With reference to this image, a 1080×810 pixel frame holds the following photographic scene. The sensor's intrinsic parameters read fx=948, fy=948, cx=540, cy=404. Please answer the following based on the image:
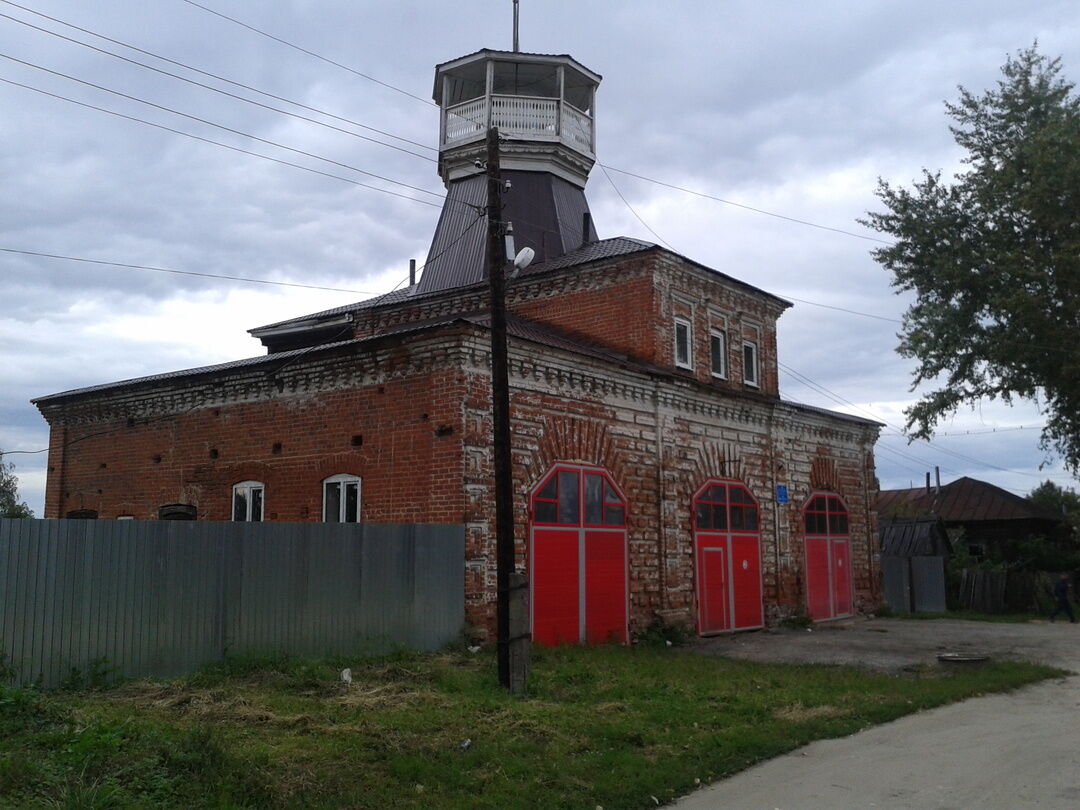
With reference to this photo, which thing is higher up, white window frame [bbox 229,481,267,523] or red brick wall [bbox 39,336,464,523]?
red brick wall [bbox 39,336,464,523]

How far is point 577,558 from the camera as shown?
16984 millimetres

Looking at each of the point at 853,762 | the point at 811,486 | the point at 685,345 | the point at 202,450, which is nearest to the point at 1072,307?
the point at 811,486

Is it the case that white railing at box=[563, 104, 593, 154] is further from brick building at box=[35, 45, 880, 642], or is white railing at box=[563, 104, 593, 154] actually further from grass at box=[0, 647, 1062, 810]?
grass at box=[0, 647, 1062, 810]

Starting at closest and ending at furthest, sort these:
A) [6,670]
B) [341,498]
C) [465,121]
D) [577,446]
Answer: [6,670]
[341,498]
[577,446]
[465,121]

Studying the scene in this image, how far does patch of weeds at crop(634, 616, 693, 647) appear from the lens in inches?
716

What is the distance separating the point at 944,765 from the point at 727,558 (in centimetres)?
1217

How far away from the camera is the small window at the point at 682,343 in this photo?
Result: 21609mm

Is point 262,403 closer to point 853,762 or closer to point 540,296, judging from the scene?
point 540,296

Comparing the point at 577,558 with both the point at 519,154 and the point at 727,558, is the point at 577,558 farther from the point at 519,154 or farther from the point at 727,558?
the point at 519,154

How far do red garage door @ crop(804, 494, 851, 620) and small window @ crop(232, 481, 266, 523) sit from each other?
13.8 meters

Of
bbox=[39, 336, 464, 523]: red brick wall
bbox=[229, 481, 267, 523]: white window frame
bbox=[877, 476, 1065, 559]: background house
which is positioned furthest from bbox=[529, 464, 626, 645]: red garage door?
bbox=[877, 476, 1065, 559]: background house

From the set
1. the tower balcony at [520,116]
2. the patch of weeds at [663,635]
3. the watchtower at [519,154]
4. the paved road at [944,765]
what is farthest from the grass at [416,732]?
the tower balcony at [520,116]

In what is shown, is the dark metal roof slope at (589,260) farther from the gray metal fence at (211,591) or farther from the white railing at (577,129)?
the gray metal fence at (211,591)

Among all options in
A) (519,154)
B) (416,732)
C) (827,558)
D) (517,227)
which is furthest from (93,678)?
(827,558)
